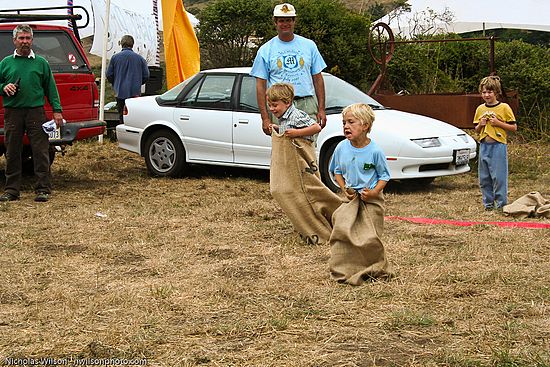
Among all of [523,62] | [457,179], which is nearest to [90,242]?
[457,179]

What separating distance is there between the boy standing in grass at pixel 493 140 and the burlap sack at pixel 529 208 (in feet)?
0.95

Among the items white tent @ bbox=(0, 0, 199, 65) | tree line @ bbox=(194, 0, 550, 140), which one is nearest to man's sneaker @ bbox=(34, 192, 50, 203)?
white tent @ bbox=(0, 0, 199, 65)

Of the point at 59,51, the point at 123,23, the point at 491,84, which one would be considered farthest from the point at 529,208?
the point at 123,23

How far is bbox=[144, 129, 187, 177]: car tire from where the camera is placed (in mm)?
Answer: 12203

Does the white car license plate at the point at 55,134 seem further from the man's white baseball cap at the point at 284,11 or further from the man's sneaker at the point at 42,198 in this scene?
the man's white baseball cap at the point at 284,11

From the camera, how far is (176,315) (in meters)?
5.58

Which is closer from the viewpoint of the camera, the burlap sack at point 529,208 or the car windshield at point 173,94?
the burlap sack at point 529,208

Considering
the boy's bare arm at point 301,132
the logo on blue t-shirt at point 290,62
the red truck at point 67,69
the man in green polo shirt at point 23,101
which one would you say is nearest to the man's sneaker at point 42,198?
the man in green polo shirt at point 23,101

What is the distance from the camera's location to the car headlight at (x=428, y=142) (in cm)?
1078

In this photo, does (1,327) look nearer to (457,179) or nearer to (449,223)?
(449,223)

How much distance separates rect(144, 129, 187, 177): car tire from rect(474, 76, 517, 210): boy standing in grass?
4029 millimetres

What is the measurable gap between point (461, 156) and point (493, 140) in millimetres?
1597

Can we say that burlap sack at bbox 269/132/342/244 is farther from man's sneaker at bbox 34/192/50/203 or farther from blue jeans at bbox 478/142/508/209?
man's sneaker at bbox 34/192/50/203

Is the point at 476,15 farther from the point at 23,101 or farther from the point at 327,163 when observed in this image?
the point at 23,101
